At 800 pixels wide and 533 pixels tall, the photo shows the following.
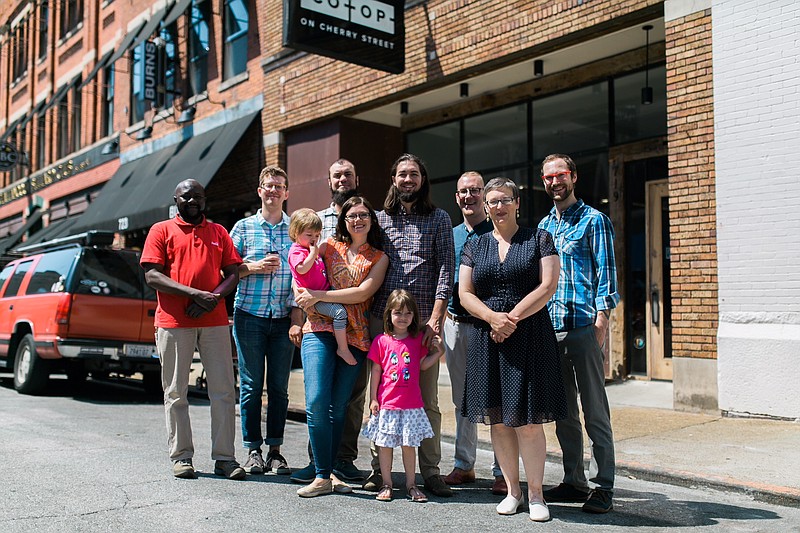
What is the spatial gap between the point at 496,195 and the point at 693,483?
2668 mm

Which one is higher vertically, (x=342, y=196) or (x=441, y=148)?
(x=441, y=148)

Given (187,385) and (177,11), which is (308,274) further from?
(177,11)

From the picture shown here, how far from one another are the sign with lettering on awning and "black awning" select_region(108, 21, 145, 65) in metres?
9.22

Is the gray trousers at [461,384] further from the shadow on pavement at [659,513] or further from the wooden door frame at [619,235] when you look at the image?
the wooden door frame at [619,235]

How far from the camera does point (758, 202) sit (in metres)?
7.91

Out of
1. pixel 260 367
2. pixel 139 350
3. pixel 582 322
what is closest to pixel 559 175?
pixel 582 322

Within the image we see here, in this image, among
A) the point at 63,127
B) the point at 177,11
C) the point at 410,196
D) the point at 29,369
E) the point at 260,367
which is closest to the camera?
the point at 410,196

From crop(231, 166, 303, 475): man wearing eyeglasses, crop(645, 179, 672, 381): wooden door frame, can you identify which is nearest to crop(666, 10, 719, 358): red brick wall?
crop(645, 179, 672, 381): wooden door frame

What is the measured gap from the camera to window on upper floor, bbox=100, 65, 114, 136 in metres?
21.5

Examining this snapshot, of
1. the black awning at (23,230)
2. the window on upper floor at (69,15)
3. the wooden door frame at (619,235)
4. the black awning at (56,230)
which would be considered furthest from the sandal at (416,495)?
the black awning at (23,230)

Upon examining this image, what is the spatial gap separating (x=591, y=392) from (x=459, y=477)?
122 cm

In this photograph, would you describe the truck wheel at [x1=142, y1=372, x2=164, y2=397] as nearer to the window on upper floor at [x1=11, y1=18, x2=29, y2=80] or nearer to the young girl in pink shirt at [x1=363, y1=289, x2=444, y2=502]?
the young girl in pink shirt at [x1=363, y1=289, x2=444, y2=502]

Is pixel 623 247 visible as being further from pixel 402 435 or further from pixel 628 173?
pixel 402 435

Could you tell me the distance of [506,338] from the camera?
14.6ft
